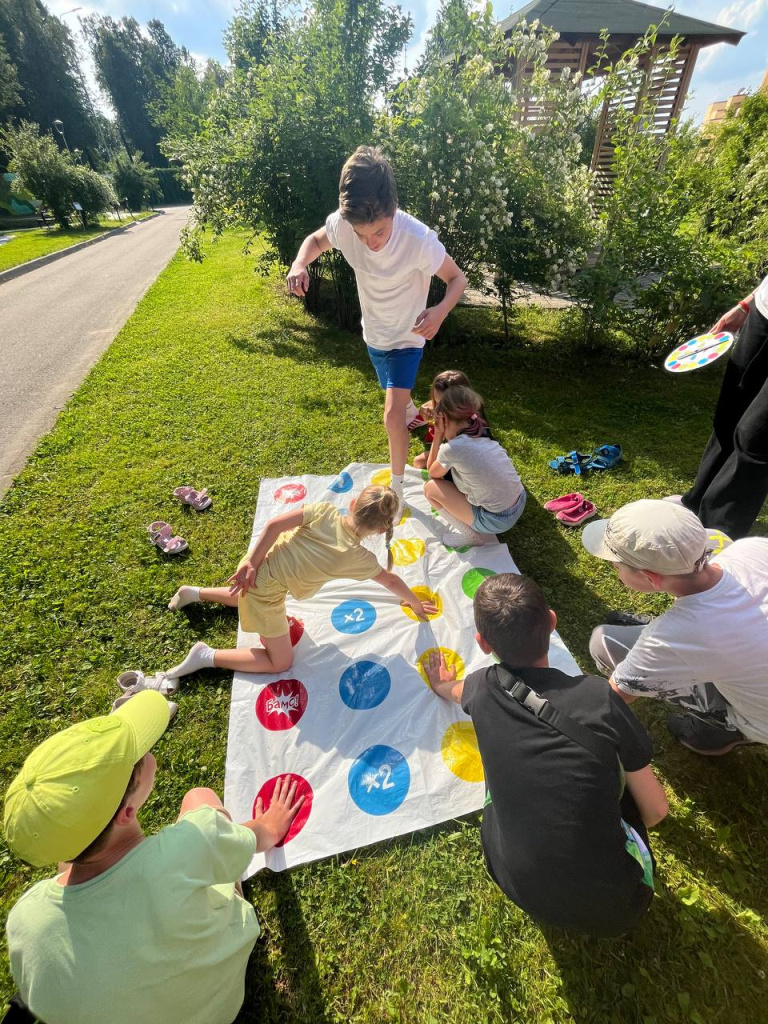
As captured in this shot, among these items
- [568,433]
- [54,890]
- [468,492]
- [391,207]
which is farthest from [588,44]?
[54,890]

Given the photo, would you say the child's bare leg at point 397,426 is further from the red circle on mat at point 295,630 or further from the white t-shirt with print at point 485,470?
the red circle on mat at point 295,630

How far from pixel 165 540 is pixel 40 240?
21.5 meters

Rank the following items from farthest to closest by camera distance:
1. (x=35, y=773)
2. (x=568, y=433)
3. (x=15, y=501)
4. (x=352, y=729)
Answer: (x=568, y=433)
(x=15, y=501)
(x=352, y=729)
(x=35, y=773)

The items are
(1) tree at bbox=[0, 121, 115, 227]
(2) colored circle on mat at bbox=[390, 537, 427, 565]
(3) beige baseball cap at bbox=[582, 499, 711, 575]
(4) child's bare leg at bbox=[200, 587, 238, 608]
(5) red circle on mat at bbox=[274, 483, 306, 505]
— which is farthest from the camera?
(1) tree at bbox=[0, 121, 115, 227]

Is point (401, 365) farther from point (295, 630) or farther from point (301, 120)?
point (301, 120)

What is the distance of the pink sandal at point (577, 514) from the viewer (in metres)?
3.52

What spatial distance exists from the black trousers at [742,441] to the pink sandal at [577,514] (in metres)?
0.72

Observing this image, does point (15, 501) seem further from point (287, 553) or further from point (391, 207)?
point (391, 207)

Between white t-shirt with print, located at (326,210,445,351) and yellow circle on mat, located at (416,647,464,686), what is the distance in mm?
2050

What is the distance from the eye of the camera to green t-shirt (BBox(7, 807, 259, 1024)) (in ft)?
3.74

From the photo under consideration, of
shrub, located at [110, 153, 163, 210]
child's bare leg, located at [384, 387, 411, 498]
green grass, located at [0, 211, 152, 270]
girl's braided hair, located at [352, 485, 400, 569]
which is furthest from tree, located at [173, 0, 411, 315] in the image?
shrub, located at [110, 153, 163, 210]

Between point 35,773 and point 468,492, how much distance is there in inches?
101

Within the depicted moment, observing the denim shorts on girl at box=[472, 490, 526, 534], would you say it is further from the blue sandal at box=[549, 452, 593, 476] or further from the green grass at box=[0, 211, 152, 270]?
the green grass at box=[0, 211, 152, 270]

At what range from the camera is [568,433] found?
4711 millimetres
